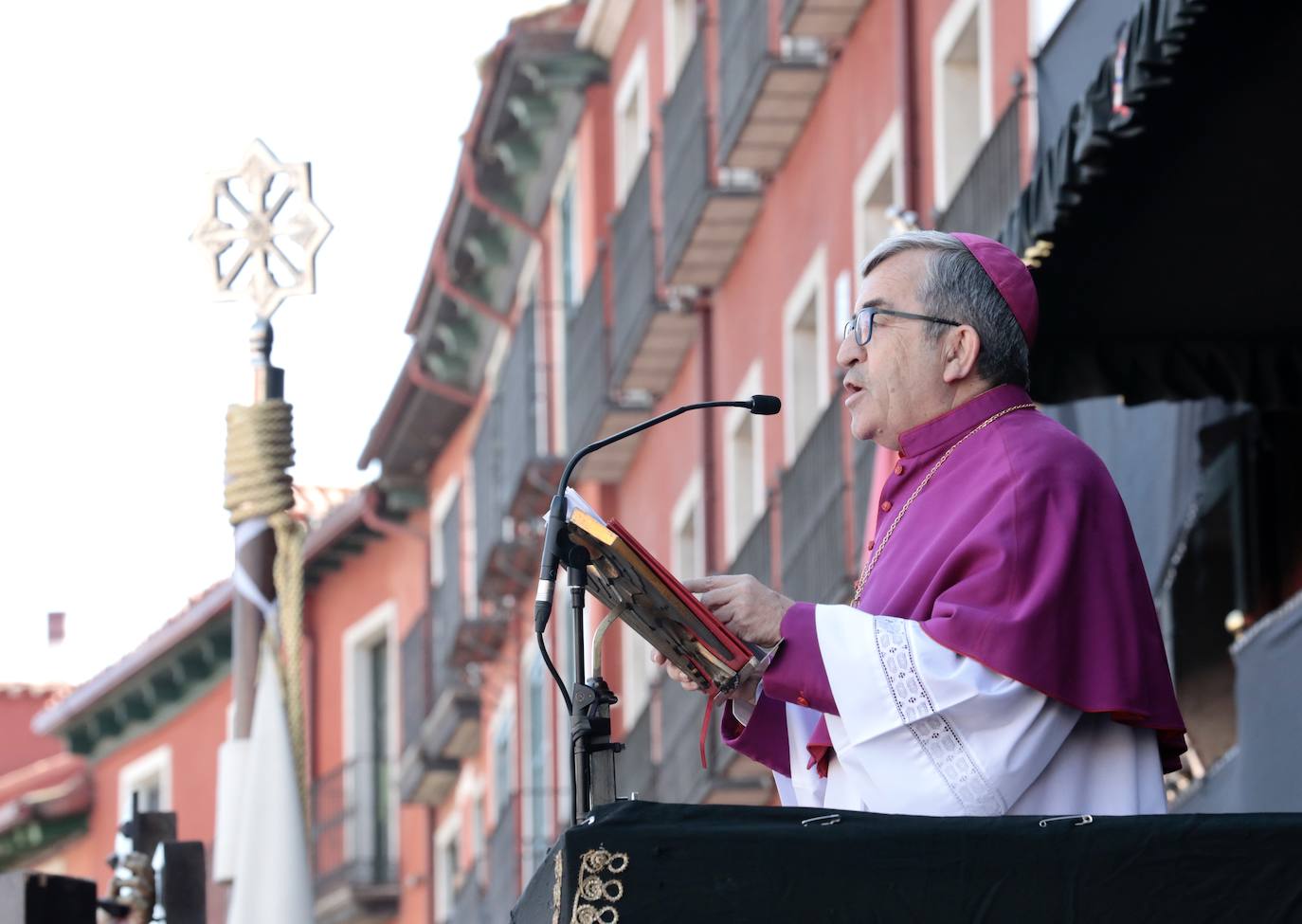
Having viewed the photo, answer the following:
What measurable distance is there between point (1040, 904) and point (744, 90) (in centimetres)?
1527

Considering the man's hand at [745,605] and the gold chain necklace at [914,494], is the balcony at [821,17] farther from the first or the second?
the man's hand at [745,605]

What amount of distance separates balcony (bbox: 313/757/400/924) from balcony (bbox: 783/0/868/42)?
56.1ft

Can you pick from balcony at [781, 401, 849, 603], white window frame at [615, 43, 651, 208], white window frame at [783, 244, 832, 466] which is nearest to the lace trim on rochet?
balcony at [781, 401, 849, 603]

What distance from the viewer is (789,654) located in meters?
5.31

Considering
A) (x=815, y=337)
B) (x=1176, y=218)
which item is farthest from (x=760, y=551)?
(x=1176, y=218)

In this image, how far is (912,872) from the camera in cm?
474

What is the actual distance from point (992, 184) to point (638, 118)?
11.1 m

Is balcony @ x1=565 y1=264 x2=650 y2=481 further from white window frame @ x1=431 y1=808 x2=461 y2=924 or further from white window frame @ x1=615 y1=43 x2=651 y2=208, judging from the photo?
white window frame @ x1=431 y1=808 x2=461 y2=924

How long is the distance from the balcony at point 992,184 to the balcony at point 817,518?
2.72 m

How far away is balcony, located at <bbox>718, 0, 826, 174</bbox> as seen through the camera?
1920 centimetres

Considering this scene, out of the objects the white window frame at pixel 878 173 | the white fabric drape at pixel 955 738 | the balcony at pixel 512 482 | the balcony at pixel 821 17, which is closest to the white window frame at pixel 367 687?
the balcony at pixel 512 482

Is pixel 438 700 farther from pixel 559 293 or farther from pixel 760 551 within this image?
pixel 760 551

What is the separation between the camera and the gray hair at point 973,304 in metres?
5.66

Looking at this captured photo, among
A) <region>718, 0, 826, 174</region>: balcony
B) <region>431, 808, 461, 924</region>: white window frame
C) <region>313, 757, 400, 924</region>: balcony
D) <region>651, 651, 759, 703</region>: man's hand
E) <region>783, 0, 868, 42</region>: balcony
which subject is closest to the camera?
<region>651, 651, 759, 703</region>: man's hand
